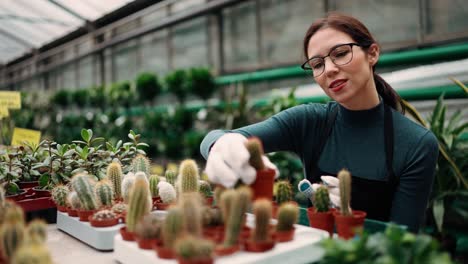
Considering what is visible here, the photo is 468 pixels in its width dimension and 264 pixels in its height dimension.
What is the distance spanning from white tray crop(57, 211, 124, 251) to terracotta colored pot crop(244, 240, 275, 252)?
42cm

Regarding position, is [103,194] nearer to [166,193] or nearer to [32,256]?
[166,193]

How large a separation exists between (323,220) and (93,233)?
2.04ft

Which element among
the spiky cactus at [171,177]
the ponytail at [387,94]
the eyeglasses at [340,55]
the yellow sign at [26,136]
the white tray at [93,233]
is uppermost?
the eyeglasses at [340,55]

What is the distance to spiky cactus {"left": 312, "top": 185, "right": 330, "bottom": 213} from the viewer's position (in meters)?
1.08

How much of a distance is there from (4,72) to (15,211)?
15.1m

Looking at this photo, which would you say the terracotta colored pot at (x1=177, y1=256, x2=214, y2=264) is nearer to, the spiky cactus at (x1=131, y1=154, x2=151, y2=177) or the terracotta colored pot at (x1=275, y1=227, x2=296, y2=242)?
the terracotta colored pot at (x1=275, y1=227, x2=296, y2=242)

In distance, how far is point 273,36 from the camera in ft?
18.2

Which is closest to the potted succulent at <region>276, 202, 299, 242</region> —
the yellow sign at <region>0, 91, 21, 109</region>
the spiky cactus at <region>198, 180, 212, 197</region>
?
the spiky cactus at <region>198, 180, 212, 197</region>

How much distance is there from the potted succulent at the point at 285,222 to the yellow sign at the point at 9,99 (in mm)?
2246

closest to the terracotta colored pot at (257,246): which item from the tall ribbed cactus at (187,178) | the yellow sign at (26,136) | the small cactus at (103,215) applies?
the tall ribbed cactus at (187,178)

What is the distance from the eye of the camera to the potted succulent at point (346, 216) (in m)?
0.99

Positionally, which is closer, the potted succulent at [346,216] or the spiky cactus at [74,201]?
the potted succulent at [346,216]

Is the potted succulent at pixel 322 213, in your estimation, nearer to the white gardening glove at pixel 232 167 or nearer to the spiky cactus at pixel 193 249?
the white gardening glove at pixel 232 167

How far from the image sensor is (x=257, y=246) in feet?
2.86
